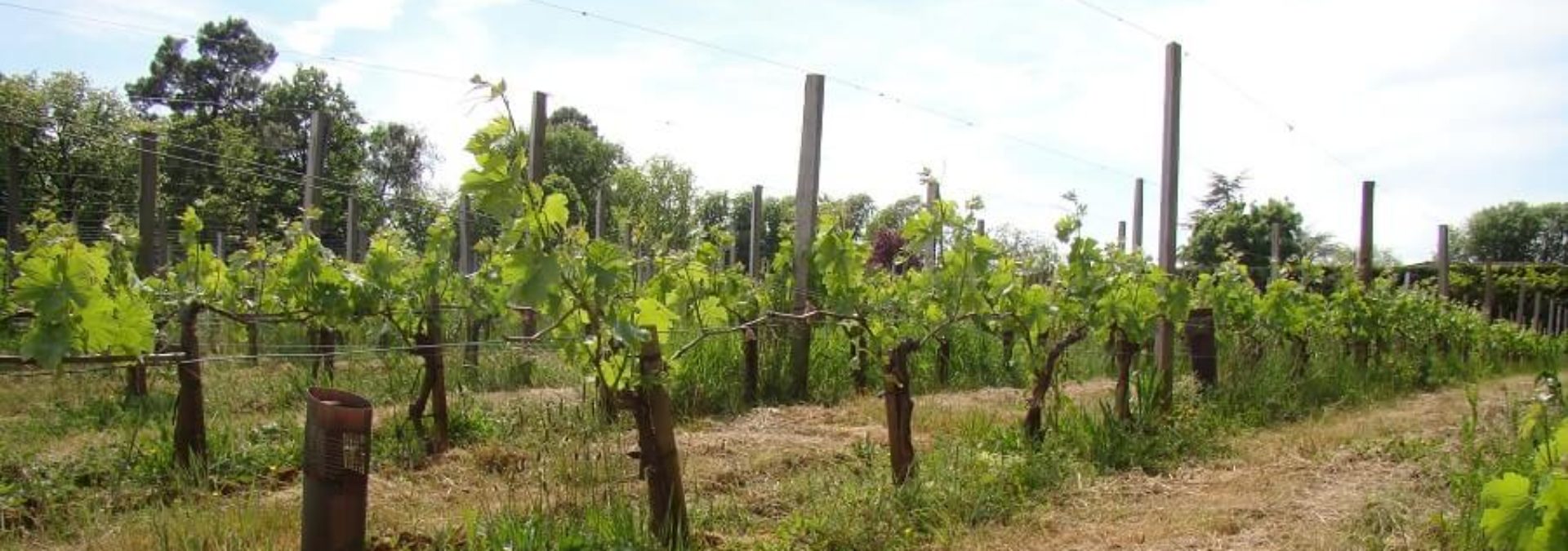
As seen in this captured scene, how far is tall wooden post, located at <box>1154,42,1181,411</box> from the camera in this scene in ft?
24.3

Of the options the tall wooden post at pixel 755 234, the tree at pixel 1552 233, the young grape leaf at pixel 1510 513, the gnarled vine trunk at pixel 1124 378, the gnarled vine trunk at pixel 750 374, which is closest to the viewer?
the young grape leaf at pixel 1510 513

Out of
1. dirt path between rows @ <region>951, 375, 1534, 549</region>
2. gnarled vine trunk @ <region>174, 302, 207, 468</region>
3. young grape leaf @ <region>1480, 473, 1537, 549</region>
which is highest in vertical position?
young grape leaf @ <region>1480, 473, 1537, 549</region>

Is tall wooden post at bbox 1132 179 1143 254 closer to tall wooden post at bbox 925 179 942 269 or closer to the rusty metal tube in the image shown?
Result: tall wooden post at bbox 925 179 942 269

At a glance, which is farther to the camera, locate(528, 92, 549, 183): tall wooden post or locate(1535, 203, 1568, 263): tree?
locate(1535, 203, 1568, 263): tree

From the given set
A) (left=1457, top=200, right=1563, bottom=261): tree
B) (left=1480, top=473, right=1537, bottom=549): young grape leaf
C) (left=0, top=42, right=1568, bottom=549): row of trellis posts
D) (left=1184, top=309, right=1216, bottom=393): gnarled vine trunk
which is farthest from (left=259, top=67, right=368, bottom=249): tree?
(left=1457, top=200, right=1563, bottom=261): tree

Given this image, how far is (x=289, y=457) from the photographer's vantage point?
16.6 feet

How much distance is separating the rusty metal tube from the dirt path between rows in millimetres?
2070

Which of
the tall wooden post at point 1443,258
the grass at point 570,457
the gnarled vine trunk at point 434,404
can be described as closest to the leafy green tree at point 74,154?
the grass at point 570,457

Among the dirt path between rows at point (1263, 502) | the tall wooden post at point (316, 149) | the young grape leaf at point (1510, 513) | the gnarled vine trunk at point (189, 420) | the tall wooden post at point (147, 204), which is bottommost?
the dirt path between rows at point (1263, 502)

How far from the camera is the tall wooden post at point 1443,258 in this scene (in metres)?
15.9

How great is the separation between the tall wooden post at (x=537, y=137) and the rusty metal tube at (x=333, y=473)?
5100 mm

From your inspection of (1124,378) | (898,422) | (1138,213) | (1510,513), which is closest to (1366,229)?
(1138,213)

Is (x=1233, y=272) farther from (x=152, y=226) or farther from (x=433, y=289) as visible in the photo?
(x=152, y=226)

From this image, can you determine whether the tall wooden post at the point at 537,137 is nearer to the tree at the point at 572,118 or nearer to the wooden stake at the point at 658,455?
the wooden stake at the point at 658,455
